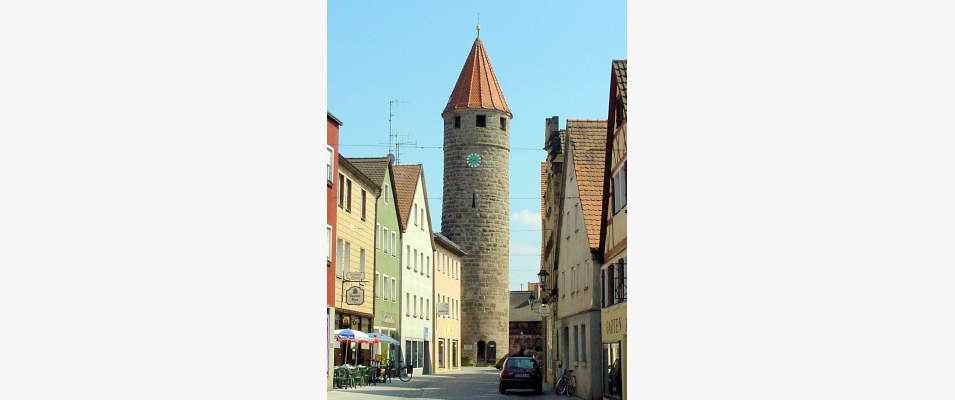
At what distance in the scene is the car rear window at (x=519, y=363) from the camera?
31.7m

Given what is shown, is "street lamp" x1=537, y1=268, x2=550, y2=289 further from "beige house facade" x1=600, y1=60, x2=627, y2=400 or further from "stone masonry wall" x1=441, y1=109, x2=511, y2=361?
"stone masonry wall" x1=441, y1=109, x2=511, y2=361

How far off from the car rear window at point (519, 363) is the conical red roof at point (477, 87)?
38015 millimetres

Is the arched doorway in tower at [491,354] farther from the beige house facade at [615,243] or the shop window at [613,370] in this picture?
the shop window at [613,370]

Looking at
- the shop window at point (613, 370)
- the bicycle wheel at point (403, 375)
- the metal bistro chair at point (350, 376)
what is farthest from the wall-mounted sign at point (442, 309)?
the shop window at point (613, 370)

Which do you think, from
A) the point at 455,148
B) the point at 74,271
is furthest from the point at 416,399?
the point at 455,148

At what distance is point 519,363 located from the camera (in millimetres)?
31875

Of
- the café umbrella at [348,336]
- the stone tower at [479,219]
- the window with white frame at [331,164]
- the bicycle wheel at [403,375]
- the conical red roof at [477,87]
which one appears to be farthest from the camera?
the conical red roof at [477,87]

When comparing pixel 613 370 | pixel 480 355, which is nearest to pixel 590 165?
pixel 613 370

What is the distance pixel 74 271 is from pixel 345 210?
23.8m

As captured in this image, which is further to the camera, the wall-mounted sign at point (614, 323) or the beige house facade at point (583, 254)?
the beige house facade at point (583, 254)

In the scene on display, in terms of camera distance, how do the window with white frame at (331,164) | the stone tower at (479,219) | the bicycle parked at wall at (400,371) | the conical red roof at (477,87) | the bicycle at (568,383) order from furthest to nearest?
1. the conical red roof at (477,87)
2. the stone tower at (479,219)
3. the bicycle parked at wall at (400,371)
4. the window with white frame at (331,164)
5. the bicycle at (568,383)

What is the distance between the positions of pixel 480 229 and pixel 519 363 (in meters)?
33.6

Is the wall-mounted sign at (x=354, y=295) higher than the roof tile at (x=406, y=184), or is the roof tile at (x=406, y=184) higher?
the roof tile at (x=406, y=184)

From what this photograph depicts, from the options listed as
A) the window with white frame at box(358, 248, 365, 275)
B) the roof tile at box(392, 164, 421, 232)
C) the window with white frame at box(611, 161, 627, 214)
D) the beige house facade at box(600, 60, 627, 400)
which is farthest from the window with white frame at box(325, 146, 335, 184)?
the roof tile at box(392, 164, 421, 232)
